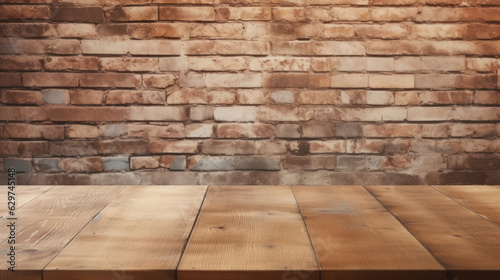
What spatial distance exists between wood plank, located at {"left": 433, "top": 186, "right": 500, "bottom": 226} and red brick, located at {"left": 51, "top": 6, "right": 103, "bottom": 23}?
1753 millimetres

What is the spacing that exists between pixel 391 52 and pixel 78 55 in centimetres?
152

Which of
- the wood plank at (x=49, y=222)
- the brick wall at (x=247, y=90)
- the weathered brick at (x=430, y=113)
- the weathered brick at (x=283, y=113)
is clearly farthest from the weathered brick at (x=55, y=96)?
the weathered brick at (x=430, y=113)

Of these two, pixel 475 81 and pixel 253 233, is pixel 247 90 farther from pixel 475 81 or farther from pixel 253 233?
pixel 253 233

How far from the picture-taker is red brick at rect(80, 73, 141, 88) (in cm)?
240

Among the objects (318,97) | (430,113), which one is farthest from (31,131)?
(430,113)

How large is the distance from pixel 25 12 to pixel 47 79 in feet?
1.09

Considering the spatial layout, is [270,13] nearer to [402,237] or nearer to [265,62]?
[265,62]

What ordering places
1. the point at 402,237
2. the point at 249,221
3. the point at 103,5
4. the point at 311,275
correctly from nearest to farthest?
1. the point at 311,275
2. the point at 402,237
3. the point at 249,221
4. the point at 103,5

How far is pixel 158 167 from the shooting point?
2.45 m

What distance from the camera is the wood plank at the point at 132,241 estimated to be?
2.58 ft

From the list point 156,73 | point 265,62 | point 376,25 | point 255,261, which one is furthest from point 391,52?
point 255,261

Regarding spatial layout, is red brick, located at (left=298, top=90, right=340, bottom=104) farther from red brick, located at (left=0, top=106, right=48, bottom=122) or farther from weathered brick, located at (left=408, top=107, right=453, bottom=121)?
red brick, located at (left=0, top=106, right=48, bottom=122)

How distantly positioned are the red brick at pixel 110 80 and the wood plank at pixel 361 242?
1359 mm

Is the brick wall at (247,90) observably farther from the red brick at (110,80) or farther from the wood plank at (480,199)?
the wood plank at (480,199)
